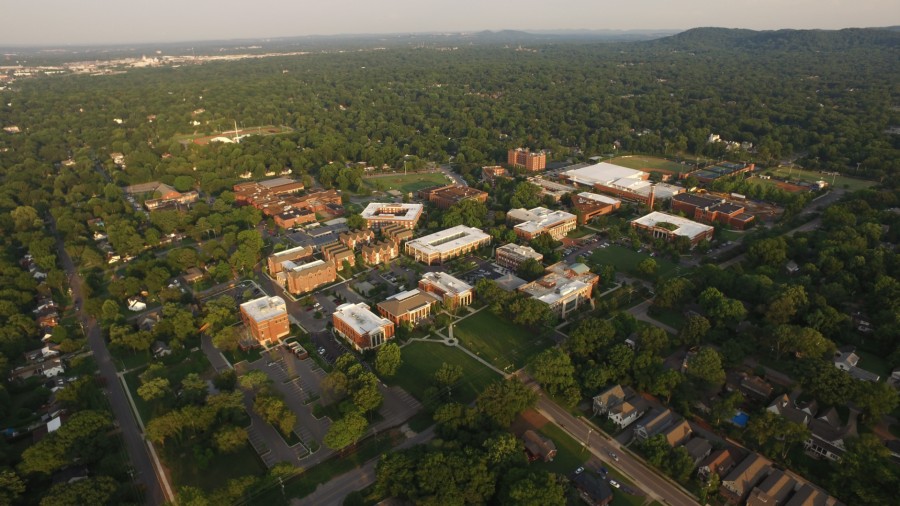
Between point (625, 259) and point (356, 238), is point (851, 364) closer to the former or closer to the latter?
point (625, 259)

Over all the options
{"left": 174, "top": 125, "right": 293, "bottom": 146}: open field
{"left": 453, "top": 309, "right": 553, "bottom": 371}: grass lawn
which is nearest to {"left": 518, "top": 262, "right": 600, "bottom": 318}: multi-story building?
{"left": 453, "top": 309, "right": 553, "bottom": 371}: grass lawn

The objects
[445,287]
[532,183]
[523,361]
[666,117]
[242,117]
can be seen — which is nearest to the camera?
[523,361]

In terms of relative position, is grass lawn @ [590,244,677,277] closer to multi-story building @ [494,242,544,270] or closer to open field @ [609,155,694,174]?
multi-story building @ [494,242,544,270]

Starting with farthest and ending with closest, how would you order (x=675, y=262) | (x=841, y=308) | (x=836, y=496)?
(x=675, y=262) < (x=841, y=308) < (x=836, y=496)

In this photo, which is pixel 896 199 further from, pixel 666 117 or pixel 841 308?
pixel 666 117

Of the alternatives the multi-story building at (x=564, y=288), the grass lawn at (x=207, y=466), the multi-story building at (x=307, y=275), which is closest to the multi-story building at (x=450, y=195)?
the multi-story building at (x=564, y=288)

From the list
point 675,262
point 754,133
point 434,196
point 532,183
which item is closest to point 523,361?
point 675,262
